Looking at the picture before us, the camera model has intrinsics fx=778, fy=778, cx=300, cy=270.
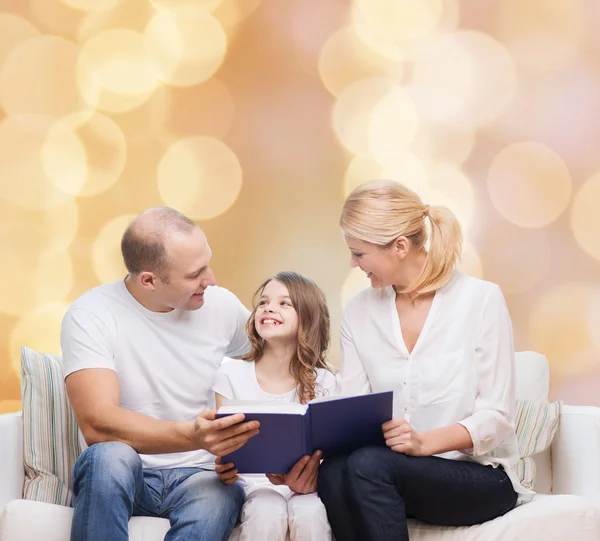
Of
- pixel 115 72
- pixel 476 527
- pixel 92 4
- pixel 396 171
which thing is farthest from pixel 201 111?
pixel 476 527

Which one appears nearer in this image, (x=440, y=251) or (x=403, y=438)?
(x=403, y=438)

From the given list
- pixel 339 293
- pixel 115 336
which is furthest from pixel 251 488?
pixel 339 293

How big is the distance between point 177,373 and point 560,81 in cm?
190

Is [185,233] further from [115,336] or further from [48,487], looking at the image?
A: [48,487]

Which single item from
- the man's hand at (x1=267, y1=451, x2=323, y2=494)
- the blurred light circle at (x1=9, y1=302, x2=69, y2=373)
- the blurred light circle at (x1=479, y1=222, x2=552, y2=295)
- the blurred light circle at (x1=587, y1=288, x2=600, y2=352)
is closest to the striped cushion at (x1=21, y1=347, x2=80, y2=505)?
the man's hand at (x1=267, y1=451, x2=323, y2=494)

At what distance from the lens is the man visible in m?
1.62

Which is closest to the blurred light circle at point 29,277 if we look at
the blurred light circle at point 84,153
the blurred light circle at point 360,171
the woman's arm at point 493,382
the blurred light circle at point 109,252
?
the blurred light circle at point 109,252

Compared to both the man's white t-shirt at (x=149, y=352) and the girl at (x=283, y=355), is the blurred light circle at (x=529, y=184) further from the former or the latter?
the man's white t-shirt at (x=149, y=352)

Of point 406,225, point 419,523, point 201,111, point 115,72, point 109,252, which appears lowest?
point 419,523

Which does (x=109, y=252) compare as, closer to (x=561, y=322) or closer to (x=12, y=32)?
(x=12, y=32)

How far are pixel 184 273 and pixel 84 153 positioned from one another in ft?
4.13

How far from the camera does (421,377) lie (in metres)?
1.80

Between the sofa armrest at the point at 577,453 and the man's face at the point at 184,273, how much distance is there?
3.50 ft

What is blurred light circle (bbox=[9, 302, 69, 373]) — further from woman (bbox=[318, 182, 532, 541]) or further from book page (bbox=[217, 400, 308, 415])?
book page (bbox=[217, 400, 308, 415])
